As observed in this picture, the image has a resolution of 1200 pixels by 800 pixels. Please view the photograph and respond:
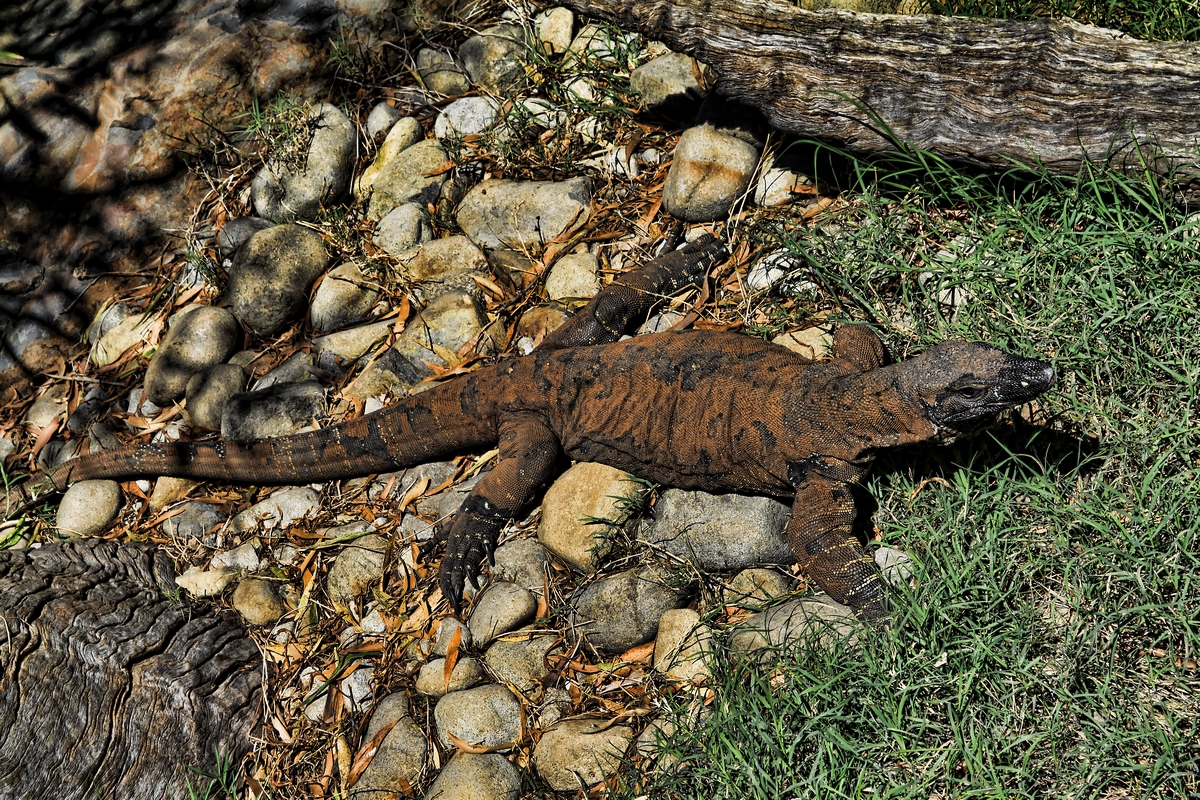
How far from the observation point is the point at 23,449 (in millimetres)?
6387

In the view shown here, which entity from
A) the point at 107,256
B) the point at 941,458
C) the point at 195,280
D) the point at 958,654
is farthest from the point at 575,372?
the point at 107,256

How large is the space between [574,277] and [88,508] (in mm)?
3383

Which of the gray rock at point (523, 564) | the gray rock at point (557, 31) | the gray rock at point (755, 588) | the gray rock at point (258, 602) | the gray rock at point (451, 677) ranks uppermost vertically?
the gray rock at point (557, 31)

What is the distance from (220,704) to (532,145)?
3.97 metres

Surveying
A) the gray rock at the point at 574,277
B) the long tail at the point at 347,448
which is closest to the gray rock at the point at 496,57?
the gray rock at the point at 574,277

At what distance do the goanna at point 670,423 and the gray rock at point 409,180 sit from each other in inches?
65.7

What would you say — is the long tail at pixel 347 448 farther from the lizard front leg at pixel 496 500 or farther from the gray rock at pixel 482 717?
the gray rock at pixel 482 717

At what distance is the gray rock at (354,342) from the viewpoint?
19.6 ft

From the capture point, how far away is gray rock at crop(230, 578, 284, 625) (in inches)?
201

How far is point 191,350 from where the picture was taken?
20.1 feet

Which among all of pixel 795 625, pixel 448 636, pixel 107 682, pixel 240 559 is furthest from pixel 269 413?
pixel 795 625

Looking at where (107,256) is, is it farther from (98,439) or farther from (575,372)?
(575,372)

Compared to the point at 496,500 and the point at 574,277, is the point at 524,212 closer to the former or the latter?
the point at 574,277

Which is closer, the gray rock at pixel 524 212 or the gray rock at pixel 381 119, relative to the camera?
the gray rock at pixel 524 212
